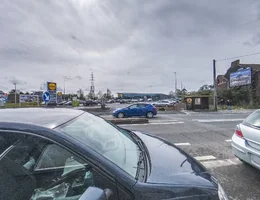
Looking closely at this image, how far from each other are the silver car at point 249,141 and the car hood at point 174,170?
75.1 inches

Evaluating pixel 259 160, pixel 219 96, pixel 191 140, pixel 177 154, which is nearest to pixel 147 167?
pixel 177 154

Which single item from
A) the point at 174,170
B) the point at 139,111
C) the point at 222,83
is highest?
the point at 222,83

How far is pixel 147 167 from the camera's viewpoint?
5.11 ft

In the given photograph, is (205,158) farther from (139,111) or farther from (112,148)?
(139,111)

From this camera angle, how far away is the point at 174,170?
158 cm

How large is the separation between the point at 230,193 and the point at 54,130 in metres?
2.92

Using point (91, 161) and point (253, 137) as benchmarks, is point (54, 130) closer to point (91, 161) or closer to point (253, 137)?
point (91, 161)

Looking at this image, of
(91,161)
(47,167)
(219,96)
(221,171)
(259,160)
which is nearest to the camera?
(91,161)

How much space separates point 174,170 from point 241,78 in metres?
40.8

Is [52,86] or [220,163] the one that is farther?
[52,86]

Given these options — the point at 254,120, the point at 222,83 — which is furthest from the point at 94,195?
the point at 222,83

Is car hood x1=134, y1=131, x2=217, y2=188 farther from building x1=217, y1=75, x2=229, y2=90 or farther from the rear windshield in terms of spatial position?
building x1=217, y1=75, x2=229, y2=90

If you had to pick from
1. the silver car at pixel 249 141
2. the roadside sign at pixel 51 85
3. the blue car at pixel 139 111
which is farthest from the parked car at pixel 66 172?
the roadside sign at pixel 51 85

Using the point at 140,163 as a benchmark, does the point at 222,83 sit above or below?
above
